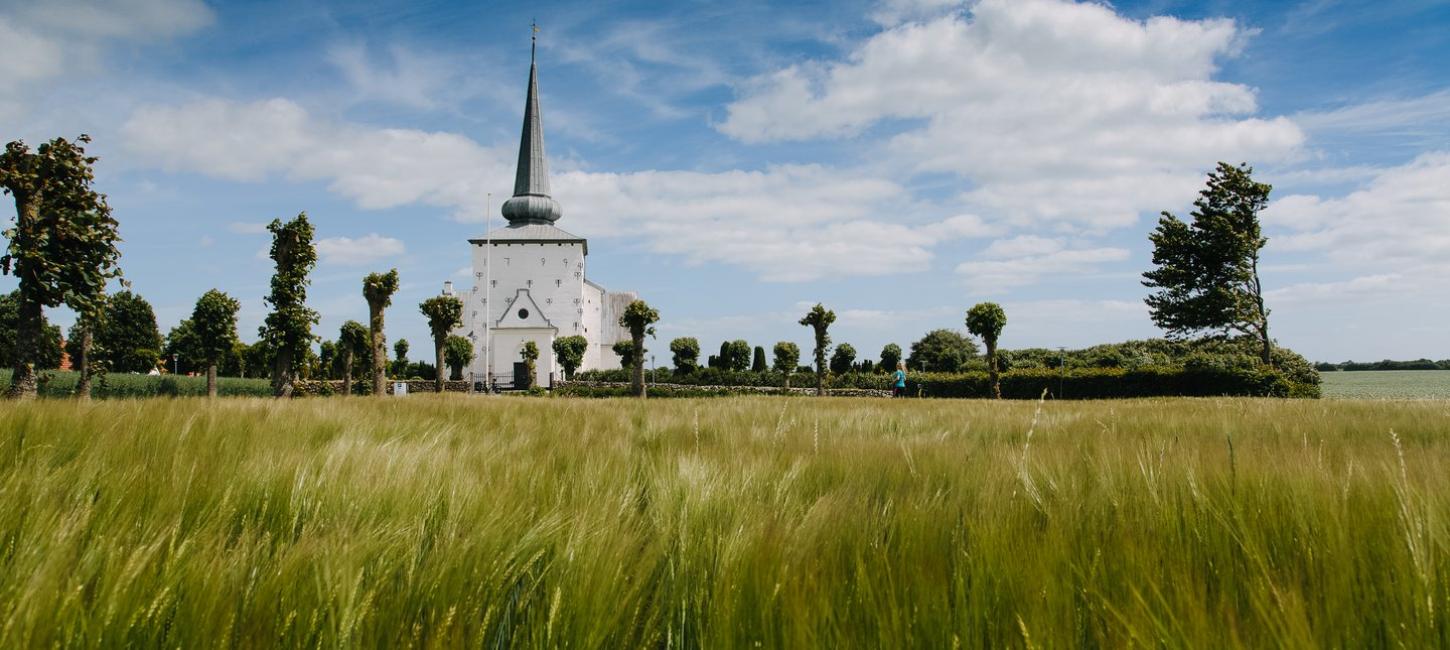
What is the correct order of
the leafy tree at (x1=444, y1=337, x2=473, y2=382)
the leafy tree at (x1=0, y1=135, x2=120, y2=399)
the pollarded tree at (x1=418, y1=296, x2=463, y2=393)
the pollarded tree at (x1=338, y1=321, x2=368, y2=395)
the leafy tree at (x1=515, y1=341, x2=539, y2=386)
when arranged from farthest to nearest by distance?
the leafy tree at (x1=444, y1=337, x2=473, y2=382) < the leafy tree at (x1=515, y1=341, x2=539, y2=386) < the pollarded tree at (x1=338, y1=321, x2=368, y2=395) < the pollarded tree at (x1=418, y1=296, x2=463, y2=393) < the leafy tree at (x1=0, y1=135, x2=120, y2=399)

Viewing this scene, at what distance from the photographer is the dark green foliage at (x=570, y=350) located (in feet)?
226

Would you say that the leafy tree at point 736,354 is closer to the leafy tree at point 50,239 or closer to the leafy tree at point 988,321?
the leafy tree at point 988,321

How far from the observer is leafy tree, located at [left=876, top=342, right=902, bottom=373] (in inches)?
2729

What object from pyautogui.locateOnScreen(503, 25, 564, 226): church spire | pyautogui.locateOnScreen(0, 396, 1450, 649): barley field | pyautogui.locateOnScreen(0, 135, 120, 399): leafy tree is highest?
pyautogui.locateOnScreen(503, 25, 564, 226): church spire

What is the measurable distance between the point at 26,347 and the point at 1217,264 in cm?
4185

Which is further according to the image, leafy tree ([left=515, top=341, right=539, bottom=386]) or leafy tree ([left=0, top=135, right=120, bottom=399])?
leafy tree ([left=515, top=341, right=539, bottom=386])

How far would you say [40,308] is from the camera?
8062 millimetres

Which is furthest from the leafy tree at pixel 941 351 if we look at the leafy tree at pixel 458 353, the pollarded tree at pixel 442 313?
the pollarded tree at pixel 442 313

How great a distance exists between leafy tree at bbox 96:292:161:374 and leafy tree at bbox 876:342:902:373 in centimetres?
6695

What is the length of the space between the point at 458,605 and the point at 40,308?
10.5 meters

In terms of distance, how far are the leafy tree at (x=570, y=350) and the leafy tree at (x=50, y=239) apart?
60.9 meters

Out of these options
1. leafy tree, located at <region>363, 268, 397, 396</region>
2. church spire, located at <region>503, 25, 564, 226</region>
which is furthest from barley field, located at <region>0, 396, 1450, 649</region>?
church spire, located at <region>503, 25, 564, 226</region>

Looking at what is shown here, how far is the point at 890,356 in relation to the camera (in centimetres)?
6950

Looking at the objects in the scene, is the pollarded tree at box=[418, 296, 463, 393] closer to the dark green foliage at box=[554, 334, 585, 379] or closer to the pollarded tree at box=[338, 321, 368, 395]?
the pollarded tree at box=[338, 321, 368, 395]
